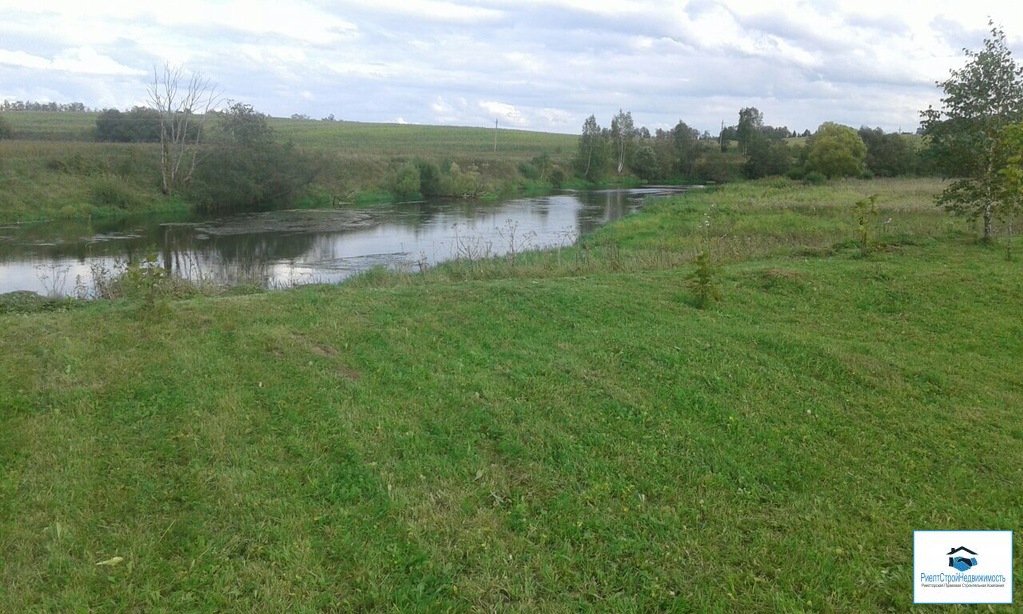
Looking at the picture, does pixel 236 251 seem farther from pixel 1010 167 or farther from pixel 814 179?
pixel 814 179

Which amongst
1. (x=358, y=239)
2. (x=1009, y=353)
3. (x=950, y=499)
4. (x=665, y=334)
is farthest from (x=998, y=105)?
(x=358, y=239)

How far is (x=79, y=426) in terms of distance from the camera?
212 inches

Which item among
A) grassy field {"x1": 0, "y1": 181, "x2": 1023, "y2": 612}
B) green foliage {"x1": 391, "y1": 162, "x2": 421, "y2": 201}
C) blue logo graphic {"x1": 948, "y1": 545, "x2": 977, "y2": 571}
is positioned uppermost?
green foliage {"x1": 391, "y1": 162, "x2": 421, "y2": 201}

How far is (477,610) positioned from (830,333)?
6552 mm

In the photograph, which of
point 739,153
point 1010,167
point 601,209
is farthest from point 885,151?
point 1010,167

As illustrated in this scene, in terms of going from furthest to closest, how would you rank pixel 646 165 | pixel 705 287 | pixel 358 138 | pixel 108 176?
pixel 358 138
pixel 646 165
pixel 108 176
pixel 705 287

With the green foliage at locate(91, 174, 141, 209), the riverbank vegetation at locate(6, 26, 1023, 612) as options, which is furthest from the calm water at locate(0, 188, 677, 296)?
the riverbank vegetation at locate(6, 26, 1023, 612)

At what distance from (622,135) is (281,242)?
174ft

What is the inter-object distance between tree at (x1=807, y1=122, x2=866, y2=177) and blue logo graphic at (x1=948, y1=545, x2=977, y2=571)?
51.6 meters

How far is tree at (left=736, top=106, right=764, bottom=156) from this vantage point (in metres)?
71.2

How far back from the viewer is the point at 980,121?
47.7ft

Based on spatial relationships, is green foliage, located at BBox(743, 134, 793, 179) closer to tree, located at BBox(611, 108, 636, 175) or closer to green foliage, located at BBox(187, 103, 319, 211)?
tree, located at BBox(611, 108, 636, 175)

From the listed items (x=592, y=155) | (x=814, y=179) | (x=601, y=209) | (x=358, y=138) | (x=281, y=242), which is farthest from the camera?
(x=358, y=138)

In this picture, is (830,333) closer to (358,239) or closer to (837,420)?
(837,420)
